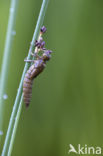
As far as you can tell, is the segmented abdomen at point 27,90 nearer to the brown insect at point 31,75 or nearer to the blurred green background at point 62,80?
the brown insect at point 31,75

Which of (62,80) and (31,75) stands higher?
(62,80)

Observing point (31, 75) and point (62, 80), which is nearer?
point (31, 75)

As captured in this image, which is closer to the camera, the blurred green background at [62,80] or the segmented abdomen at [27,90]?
the segmented abdomen at [27,90]

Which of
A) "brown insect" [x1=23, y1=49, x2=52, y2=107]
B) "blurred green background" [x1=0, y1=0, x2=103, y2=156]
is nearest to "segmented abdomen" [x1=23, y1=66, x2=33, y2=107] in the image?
"brown insect" [x1=23, y1=49, x2=52, y2=107]

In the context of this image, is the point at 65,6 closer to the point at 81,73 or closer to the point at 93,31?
the point at 93,31

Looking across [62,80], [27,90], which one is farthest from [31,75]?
[62,80]

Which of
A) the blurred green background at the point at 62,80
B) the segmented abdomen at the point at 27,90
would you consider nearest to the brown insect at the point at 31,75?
the segmented abdomen at the point at 27,90

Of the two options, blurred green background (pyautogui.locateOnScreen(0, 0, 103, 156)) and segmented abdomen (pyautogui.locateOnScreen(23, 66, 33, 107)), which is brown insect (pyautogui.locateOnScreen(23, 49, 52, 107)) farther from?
A: blurred green background (pyautogui.locateOnScreen(0, 0, 103, 156))

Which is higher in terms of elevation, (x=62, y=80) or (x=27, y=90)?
(x=62, y=80)

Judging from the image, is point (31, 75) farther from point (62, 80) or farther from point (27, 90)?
point (62, 80)
